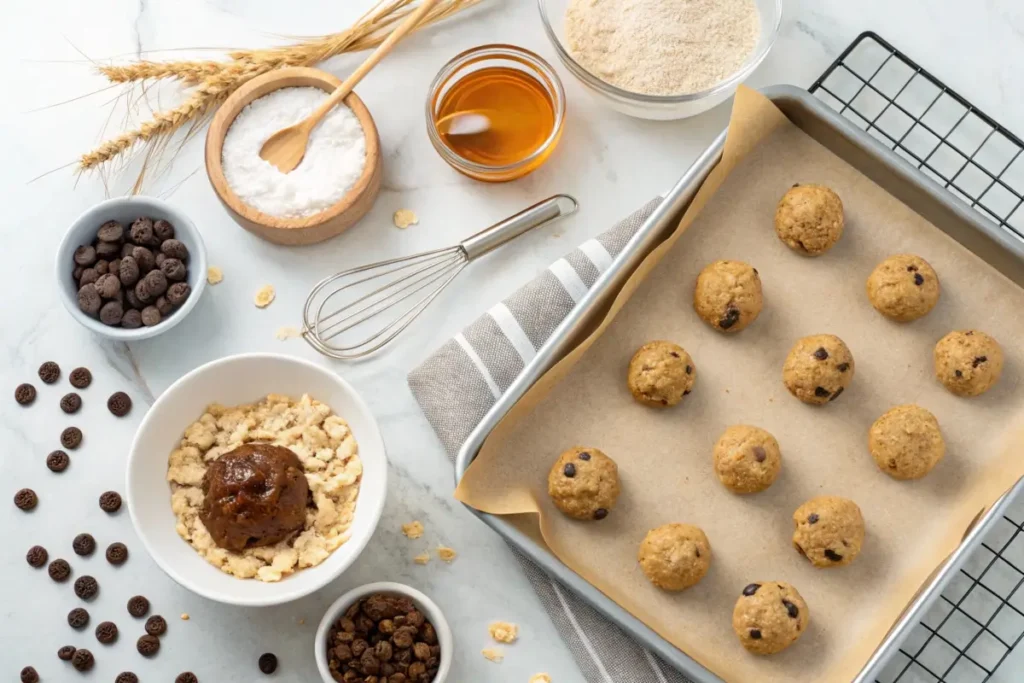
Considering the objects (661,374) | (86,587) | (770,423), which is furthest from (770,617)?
(86,587)

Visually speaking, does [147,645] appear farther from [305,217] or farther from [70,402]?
[305,217]

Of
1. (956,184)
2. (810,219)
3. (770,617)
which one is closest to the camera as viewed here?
(770,617)

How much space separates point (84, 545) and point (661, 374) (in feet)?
4.19

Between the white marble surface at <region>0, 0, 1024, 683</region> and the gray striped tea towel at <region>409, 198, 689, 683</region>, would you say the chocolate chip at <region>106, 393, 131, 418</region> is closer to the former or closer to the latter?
the white marble surface at <region>0, 0, 1024, 683</region>

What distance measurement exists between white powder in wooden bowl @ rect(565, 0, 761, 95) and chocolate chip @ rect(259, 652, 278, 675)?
1.42 metres

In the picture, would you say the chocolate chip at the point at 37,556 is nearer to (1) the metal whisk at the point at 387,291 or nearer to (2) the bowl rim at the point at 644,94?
(1) the metal whisk at the point at 387,291

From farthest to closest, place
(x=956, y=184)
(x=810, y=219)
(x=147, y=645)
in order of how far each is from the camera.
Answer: (x=956, y=184), (x=147, y=645), (x=810, y=219)

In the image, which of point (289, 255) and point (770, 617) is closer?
point (770, 617)

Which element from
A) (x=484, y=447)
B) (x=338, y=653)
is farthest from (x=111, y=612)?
(x=484, y=447)

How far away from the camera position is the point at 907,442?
194 cm

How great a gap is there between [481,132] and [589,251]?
38cm

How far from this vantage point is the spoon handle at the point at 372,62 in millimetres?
2178

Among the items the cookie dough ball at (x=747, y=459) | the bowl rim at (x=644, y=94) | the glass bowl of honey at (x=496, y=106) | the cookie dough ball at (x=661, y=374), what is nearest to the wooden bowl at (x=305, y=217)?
the glass bowl of honey at (x=496, y=106)

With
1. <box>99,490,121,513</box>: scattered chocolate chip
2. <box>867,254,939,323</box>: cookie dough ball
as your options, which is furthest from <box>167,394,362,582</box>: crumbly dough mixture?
<box>867,254,939,323</box>: cookie dough ball
